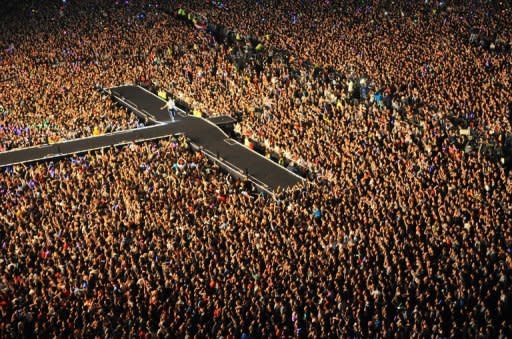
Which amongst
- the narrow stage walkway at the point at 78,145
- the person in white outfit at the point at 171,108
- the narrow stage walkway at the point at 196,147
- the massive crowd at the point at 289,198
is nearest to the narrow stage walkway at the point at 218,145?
the narrow stage walkway at the point at 196,147

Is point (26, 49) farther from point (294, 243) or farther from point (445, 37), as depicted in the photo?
point (294, 243)

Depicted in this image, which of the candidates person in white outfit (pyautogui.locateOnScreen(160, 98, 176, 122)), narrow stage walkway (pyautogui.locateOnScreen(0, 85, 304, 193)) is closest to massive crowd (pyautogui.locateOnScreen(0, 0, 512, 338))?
narrow stage walkway (pyautogui.locateOnScreen(0, 85, 304, 193))

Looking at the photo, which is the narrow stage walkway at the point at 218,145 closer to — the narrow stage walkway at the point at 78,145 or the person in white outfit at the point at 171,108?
the person in white outfit at the point at 171,108

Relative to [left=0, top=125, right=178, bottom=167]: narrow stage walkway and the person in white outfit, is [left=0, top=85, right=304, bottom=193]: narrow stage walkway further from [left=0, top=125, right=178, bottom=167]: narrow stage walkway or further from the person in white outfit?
the person in white outfit

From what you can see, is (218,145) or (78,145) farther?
(218,145)

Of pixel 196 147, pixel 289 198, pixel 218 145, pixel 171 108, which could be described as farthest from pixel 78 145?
pixel 289 198

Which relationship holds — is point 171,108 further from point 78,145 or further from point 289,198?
point 289,198
